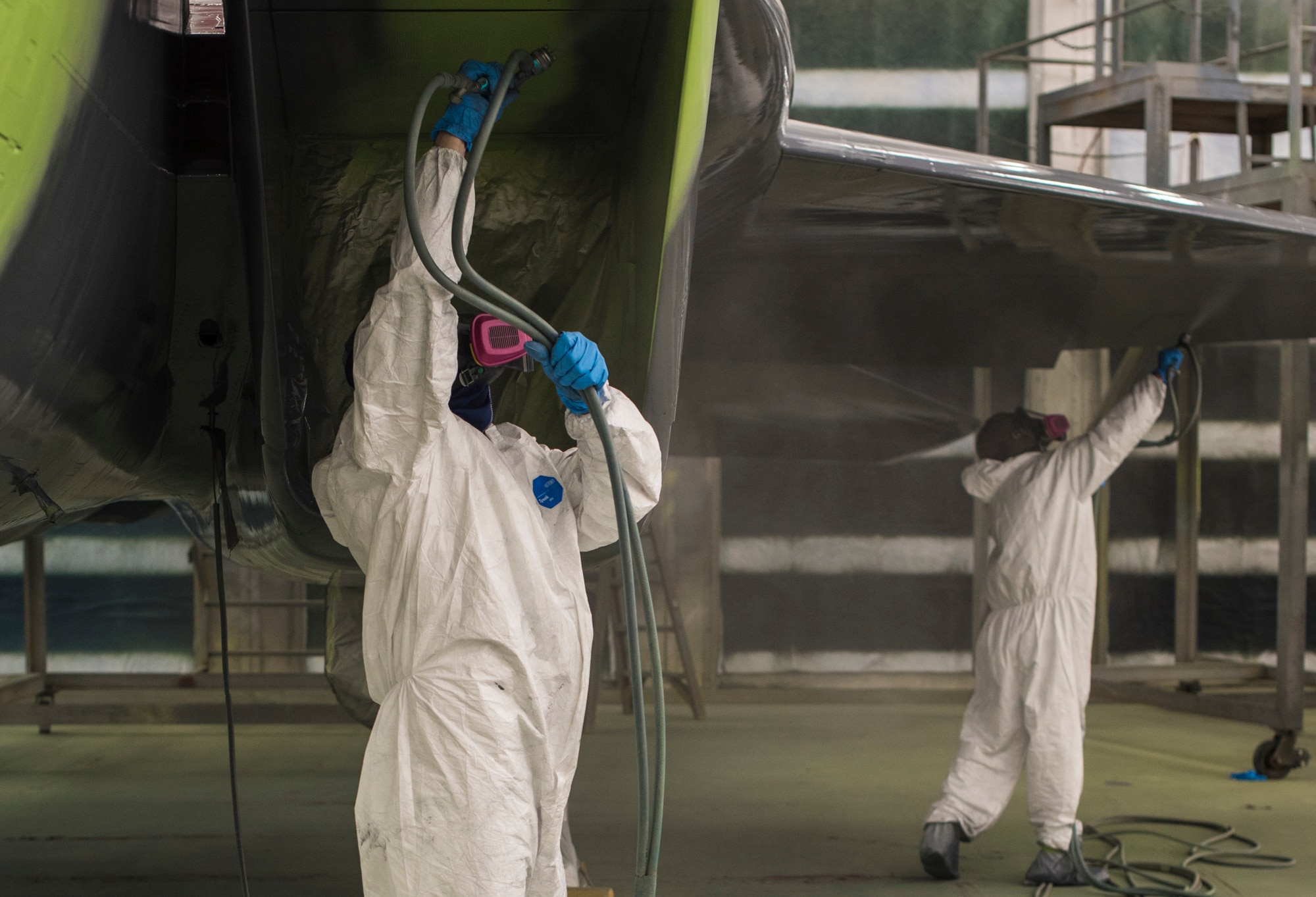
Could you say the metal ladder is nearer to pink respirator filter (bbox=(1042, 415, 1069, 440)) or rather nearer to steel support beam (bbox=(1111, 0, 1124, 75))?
pink respirator filter (bbox=(1042, 415, 1069, 440))

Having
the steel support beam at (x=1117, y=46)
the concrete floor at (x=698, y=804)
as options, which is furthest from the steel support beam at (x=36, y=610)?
the steel support beam at (x=1117, y=46)

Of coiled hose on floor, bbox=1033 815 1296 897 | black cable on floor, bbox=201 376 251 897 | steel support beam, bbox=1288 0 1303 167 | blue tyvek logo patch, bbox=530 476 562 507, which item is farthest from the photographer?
steel support beam, bbox=1288 0 1303 167

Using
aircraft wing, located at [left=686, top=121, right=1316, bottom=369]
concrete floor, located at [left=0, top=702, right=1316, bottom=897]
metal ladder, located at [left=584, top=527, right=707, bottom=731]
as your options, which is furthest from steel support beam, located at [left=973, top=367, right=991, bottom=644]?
aircraft wing, located at [left=686, top=121, right=1316, bottom=369]

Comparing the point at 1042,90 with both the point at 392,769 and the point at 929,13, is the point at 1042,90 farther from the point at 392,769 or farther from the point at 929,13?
the point at 392,769

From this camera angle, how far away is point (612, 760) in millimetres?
7539

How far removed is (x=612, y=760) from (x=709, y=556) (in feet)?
10.7

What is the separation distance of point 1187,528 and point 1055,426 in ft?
14.0

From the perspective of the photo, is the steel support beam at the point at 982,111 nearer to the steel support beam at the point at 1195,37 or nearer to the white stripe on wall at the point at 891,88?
the steel support beam at the point at 1195,37

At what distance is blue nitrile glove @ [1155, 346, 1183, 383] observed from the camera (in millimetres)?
5508

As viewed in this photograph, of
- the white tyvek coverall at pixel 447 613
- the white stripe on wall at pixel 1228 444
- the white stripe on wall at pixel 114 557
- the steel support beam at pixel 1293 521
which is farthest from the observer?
the white stripe on wall at pixel 1228 444

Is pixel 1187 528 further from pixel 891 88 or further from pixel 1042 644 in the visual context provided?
pixel 1042 644

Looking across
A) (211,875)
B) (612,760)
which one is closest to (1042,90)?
Result: (612,760)

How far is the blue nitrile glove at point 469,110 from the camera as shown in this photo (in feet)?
8.30

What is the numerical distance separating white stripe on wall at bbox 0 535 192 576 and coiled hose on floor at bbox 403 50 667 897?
8757 millimetres
